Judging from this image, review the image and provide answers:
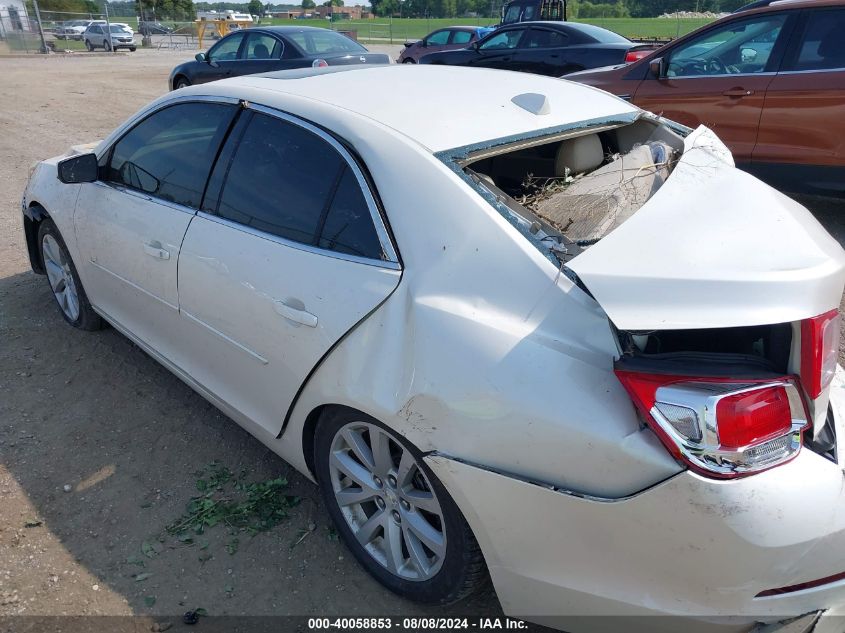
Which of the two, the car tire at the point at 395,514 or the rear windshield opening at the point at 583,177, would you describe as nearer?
the car tire at the point at 395,514

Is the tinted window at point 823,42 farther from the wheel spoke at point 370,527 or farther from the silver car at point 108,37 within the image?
the silver car at point 108,37

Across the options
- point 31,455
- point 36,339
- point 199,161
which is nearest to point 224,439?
point 31,455

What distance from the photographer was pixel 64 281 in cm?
424

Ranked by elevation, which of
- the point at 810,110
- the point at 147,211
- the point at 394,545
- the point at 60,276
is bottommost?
the point at 394,545

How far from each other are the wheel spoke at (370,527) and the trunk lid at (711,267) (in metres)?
1.18

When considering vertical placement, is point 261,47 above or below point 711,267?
above

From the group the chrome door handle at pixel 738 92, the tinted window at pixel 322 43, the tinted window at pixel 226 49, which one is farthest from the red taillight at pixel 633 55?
the tinted window at pixel 226 49

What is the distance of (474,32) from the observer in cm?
1762

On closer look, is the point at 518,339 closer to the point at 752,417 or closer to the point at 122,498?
the point at 752,417

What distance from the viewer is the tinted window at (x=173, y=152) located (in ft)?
9.77

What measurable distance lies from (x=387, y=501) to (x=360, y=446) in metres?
0.22

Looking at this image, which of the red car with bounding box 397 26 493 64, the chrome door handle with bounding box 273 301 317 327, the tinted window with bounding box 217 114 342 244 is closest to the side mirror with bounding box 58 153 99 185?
the tinted window with bounding box 217 114 342 244

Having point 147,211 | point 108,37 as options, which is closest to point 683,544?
point 147,211

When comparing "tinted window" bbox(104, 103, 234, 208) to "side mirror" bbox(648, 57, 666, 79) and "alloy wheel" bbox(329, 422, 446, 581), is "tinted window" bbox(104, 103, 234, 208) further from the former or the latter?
"side mirror" bbox(648, 57, 666, 79)
